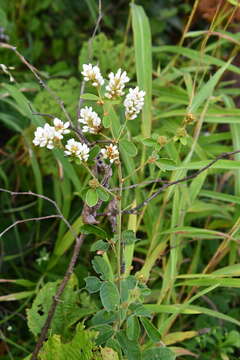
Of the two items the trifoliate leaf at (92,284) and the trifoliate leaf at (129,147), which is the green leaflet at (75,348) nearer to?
the trifoliate leaf at (92,284)


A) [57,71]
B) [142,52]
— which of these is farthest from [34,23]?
[142,52]

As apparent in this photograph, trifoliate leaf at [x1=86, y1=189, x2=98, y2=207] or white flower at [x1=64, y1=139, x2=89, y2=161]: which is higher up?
white flower at [x1=64, y1=139, x2=89, y2=161]

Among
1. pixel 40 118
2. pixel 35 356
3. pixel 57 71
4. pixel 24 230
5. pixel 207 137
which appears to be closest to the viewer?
pixel 35 356

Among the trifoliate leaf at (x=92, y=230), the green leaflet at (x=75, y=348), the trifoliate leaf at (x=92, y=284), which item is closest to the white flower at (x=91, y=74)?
the trifoliate leaf at (x=92, y=230)

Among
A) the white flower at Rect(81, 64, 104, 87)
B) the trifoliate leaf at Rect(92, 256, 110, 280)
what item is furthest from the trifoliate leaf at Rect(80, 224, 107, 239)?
the white flower at Rect(81, 64, 104, 87)

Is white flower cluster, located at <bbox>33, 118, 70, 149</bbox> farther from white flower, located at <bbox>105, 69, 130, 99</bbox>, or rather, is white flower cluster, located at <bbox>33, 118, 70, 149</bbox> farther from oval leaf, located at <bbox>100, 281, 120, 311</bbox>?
oval leaf, located at <bbox>100, 281, 120, 311</bbox>

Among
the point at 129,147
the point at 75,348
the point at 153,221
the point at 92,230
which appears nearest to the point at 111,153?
the point at 129,147

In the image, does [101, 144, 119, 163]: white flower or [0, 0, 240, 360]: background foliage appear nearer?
[101, 144, 119, 163]: white flower

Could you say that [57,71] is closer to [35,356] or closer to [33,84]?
[33,84]

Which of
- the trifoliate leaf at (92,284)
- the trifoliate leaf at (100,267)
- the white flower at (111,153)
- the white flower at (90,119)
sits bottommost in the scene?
the trifoliate leaf at (92,284)

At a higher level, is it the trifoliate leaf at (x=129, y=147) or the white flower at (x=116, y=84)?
the white flower at (x=116, y=84)

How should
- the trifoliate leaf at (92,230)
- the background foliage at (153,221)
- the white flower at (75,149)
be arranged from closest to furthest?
the white flower at (75,149)
the trifoliate leaf at (92,230)
the background foliage at (153,221)
